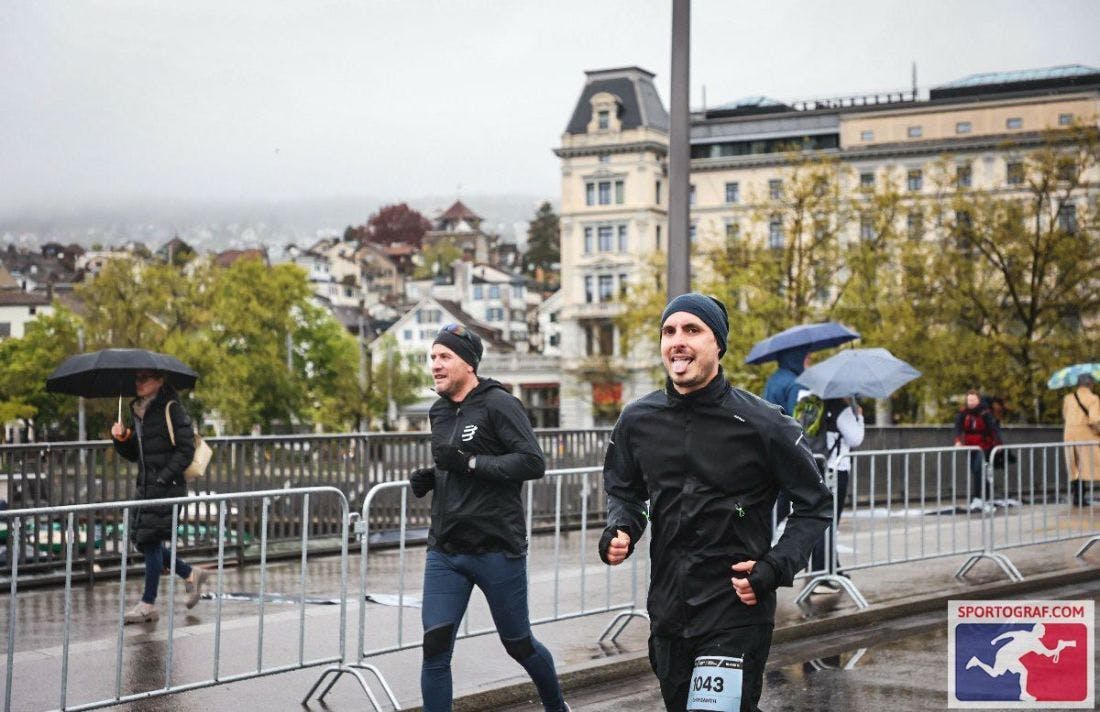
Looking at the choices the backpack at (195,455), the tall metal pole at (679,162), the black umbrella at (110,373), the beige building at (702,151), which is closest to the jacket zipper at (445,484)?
the backpack at (195,455)

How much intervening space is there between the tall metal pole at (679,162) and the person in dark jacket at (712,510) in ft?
22.0

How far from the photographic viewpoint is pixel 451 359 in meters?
6.88

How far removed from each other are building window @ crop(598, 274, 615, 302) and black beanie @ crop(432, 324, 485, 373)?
3567 inches

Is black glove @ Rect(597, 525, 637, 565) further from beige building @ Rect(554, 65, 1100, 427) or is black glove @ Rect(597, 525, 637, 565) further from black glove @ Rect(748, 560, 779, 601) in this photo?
beige building @ Rect(554, 65, 1100, 427)

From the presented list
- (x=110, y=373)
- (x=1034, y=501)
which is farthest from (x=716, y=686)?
(x=1034, y=501)

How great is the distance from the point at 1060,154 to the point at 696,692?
1521 inches

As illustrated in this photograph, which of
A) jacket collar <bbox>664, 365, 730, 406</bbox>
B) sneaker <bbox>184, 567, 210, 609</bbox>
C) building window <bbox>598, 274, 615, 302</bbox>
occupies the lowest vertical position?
sneaker <bbox>184, 567, 210, 609</bbox>

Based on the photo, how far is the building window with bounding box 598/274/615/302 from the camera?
9788cm

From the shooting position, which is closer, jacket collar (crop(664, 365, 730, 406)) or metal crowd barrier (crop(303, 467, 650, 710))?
jacket collar (crop(664, 365, 730, 406))

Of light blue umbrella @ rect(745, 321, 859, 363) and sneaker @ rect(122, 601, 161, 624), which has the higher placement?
light blue umbrella @ rect(745, 321, 859, 363)

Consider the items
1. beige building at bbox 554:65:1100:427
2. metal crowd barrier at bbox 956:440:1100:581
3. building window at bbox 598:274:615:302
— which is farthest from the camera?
building window at bbox 598:274:615:302

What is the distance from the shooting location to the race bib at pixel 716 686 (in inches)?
184

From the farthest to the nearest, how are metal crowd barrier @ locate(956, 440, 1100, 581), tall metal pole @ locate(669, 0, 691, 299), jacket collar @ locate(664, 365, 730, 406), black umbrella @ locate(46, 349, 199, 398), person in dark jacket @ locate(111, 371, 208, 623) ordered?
metal crowd barrier @ locate(956, 440, 1100, 581) < tall metal pole @ locate(669, 0, 691, 299) < black umbrella @ locate(46, 349, 199, 398) < person in dark jacket @ locate(111, 371, 208, 623) < jacket collar @ locate(664, 365, 730, 406)

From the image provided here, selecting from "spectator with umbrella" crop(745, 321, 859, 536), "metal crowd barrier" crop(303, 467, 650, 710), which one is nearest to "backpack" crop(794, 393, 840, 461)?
"spectator with umbrella" crop(745, 321, 859, 536)
